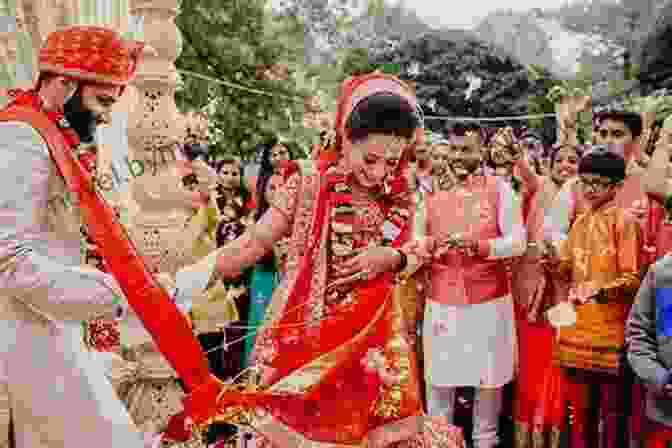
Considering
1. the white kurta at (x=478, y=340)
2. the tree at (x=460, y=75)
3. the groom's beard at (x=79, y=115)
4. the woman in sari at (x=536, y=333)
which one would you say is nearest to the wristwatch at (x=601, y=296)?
the woman in sari at (x=536, y=333)

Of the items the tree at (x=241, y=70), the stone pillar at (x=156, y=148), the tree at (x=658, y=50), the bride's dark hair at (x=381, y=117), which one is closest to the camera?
the bride's dark hair at (x=381, y=117)

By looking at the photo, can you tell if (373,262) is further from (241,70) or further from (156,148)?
(241,70)

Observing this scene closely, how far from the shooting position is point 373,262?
288cm

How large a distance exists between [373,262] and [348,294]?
0.15 m

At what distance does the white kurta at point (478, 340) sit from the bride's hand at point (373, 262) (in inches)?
92.1

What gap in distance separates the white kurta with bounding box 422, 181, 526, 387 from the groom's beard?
3.02 meters

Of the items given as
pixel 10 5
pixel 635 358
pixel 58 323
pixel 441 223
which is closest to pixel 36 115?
pixel 58 323

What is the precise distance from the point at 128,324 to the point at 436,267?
3051mm

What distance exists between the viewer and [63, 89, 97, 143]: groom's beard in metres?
2.62

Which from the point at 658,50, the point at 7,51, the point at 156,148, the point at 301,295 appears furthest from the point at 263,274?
the point at 658,50

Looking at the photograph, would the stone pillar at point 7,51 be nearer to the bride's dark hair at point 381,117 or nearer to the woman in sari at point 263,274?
the woman in sari at point 263,274

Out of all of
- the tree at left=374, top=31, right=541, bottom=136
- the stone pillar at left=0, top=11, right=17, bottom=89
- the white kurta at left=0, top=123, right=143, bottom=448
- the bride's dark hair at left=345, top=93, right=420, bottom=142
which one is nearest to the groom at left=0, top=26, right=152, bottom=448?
the white kurta at left=0, top=123, right=143, bottom=448

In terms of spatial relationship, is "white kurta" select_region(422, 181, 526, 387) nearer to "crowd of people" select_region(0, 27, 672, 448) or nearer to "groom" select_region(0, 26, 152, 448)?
"crowd of people" select_region(0, 27, 672, 448)

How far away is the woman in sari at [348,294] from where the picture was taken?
109 inches
